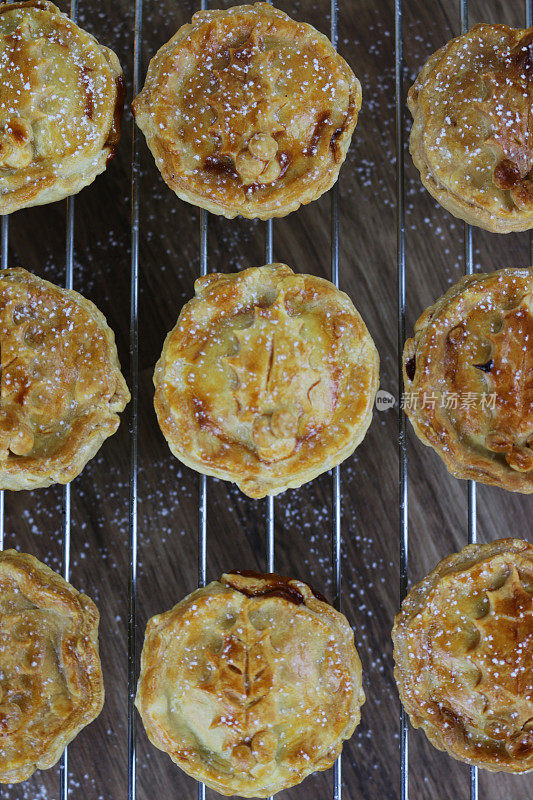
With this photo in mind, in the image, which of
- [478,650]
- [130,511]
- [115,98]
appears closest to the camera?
[478,650]

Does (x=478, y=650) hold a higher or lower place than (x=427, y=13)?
lower

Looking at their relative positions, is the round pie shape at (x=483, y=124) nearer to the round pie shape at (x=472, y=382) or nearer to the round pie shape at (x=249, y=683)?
the round pie shape at (x=472, y=382)

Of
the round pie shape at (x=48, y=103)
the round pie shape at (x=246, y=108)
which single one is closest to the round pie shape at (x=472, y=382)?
the round pie shape at (x=246, y=108)

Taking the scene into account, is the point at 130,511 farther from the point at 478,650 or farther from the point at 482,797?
the point at 482,797

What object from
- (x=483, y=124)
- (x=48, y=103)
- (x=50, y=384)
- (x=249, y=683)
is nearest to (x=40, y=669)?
(x=249, y=683)

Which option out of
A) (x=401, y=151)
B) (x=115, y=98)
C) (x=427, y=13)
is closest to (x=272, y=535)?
(x=401, y=151)

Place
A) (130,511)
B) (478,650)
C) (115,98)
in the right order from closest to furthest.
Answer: (478,650) → (115,98) → (130,511)

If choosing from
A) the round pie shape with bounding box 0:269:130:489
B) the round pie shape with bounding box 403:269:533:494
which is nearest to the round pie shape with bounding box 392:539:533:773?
the round pie shape with bounding box 403:269:533:494

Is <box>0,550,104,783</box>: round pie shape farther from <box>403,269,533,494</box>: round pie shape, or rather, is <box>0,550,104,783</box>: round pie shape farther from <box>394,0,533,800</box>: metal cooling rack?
<box>403,269,533,494</box>: round pie shape
